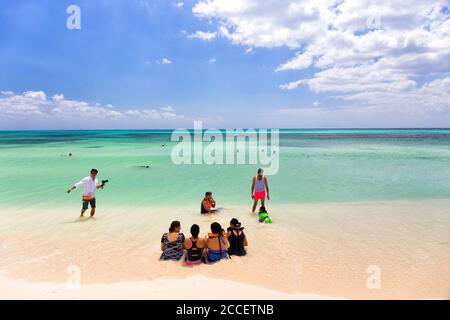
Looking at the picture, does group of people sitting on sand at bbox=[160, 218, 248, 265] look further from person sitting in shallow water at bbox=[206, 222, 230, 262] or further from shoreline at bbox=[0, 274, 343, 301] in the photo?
shoreline at bbox=[0, 274, 343, 301]

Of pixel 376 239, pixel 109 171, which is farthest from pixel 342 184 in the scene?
pixel 109 171

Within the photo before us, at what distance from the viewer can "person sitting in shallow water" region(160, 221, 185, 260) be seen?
6.38 meters

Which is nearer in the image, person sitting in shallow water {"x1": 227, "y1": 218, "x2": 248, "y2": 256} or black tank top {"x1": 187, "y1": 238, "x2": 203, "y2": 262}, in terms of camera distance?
black tank top {"x1": 187, "y1": 238, "x2": 203, "y2": 262}

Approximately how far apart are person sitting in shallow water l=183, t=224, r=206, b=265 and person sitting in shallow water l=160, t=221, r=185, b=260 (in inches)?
10.2

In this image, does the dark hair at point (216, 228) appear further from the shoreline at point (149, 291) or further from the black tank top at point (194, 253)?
the shoreline at point (149, 291)

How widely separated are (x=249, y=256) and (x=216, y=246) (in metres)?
0.87

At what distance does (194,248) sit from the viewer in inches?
244

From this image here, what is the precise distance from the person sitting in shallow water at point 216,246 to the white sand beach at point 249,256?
0.79ft

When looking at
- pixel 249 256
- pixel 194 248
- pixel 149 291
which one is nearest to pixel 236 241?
pixel 249 256

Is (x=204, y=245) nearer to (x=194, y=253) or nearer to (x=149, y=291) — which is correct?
(x=194, y=253)

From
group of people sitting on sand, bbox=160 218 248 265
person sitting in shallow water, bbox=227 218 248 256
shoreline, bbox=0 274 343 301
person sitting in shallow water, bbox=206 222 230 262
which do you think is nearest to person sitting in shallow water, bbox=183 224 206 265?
group of people sitting on sand, bbox=160 218 248 265

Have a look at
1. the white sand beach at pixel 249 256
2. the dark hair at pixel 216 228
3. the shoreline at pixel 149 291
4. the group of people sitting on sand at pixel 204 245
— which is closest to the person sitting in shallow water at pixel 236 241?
the group of people sitting on sand at pixel 204 245

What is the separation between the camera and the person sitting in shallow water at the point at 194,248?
615cm
